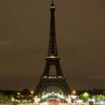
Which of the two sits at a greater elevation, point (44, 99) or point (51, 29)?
point (51, 29)

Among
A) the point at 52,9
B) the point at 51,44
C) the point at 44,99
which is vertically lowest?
the point at 44,99

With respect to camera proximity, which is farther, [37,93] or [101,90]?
[101,90]

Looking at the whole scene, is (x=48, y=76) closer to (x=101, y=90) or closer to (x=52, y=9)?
(x=52, y=9)

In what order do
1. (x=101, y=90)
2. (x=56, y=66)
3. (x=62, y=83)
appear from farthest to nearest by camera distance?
(x=101, y=90), (x=62, y=83), (x=56, y=66)

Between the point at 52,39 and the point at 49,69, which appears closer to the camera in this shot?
the point at 49,69

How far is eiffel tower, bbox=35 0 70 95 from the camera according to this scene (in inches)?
3100

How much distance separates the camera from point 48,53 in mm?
79938

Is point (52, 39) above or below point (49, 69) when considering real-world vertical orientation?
above

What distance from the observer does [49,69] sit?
78.8 meters

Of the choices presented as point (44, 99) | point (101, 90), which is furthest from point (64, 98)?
point (101, 90)

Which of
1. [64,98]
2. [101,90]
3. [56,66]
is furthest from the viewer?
[101,90]

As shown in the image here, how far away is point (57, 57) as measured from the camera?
260 ft

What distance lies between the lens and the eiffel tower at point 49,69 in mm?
78750

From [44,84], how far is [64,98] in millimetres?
6202
